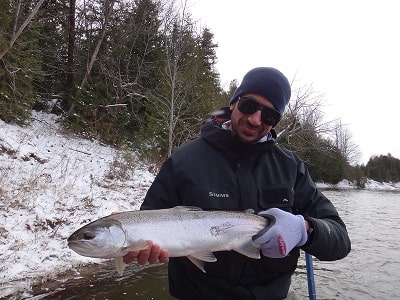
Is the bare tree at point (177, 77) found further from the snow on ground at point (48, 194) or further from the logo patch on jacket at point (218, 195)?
the logo patch on jacket at point (218, 195)

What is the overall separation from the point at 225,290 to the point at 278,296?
0.41m

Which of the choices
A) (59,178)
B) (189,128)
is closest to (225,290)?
(59,178)

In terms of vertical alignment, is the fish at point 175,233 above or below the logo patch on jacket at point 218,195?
below

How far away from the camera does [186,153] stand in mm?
2539

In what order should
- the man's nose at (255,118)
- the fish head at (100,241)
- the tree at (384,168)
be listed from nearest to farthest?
the fish head at (100,241), the man's nose at (255,118), the tree at (384,168)

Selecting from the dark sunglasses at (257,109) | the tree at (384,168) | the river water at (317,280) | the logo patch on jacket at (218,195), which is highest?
the tree at (384,168)

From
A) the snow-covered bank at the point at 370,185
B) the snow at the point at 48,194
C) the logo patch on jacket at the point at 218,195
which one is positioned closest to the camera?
the logo patch on jacket at the point at 218,195

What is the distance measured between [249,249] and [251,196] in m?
0.36

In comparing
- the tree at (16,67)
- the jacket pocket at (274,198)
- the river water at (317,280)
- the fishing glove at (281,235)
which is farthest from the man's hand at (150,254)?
the tree at (16,67)

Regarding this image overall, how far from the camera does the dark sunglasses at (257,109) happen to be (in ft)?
8.64

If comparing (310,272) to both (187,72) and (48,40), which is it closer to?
(187,72)

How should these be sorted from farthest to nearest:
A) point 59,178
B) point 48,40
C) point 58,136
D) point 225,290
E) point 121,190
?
1. point 48,40
2. point 58,136
3. point 121,190
4. point 59,178
5. point 225,290

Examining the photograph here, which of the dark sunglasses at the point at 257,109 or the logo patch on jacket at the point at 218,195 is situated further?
the dark sunglasses at the point at 257,109

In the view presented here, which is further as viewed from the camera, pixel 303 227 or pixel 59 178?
pixel 59 178
